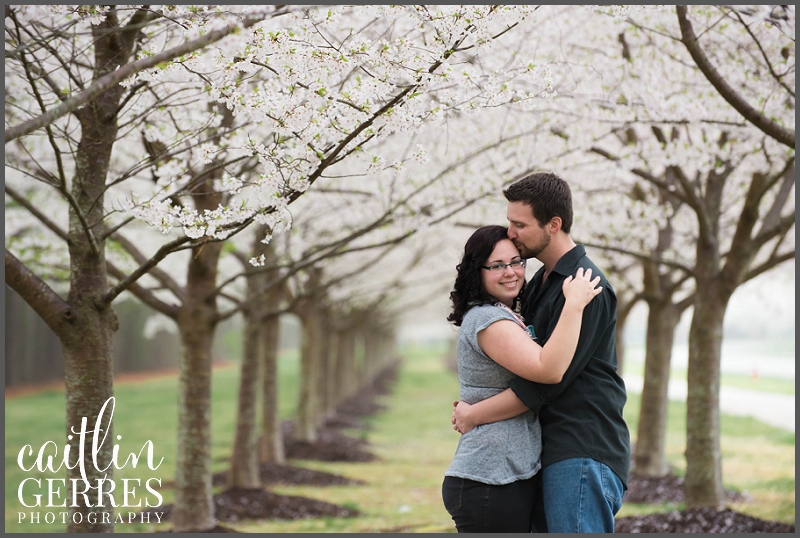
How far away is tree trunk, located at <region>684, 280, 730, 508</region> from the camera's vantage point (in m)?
7.23

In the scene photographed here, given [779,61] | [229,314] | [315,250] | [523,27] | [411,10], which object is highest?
[523,27]

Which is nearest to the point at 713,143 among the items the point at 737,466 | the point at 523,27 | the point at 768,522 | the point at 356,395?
the point at 523,27

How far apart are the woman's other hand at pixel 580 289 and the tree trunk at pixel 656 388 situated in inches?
312

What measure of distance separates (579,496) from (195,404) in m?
4.75

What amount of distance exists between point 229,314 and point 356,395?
20.0 metres

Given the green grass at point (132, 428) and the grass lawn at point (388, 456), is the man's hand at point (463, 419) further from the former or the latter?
the grass lawn at point (388, 456)

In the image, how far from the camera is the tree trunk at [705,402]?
723cm

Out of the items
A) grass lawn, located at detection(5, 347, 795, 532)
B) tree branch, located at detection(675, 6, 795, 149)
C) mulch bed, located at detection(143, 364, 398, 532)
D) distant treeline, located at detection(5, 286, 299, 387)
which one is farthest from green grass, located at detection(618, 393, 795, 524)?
distant treeline, located at detection(5, 286, 299, 387)

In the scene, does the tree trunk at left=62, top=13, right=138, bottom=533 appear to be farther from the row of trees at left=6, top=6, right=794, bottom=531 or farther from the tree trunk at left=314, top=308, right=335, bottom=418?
the tree trunk at left=314, top=308, right=335, bottom=418

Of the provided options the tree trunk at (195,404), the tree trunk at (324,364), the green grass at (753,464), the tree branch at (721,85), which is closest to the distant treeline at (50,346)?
the tree trunk at (324,364)

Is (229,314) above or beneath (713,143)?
beneath

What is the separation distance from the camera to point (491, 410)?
2934mm

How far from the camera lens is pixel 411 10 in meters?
3.98

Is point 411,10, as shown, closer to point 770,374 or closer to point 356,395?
point 356,395
